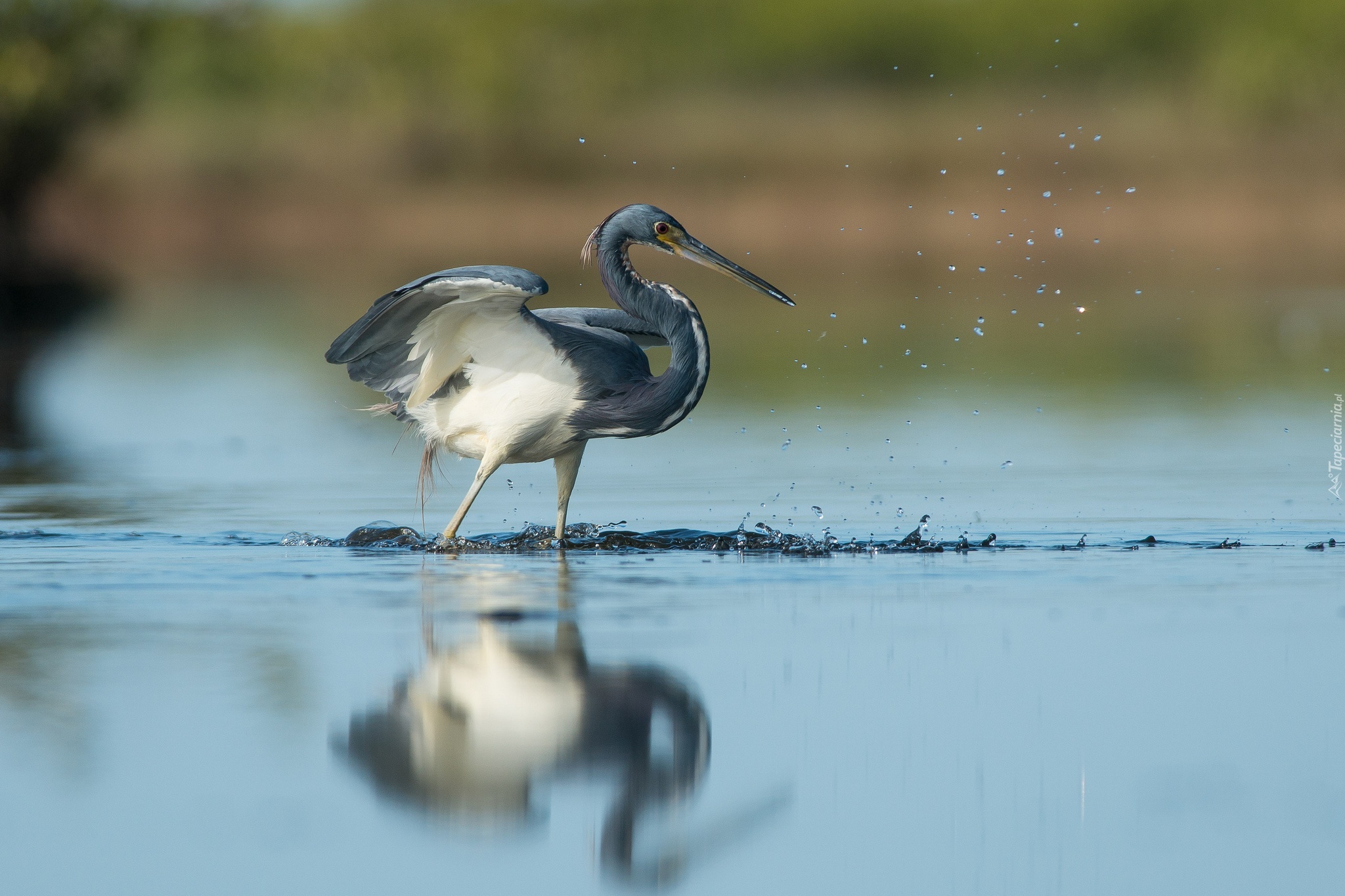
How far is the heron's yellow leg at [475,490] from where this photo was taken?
25.8ft

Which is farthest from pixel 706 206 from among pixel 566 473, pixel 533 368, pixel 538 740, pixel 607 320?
pixel 538 740

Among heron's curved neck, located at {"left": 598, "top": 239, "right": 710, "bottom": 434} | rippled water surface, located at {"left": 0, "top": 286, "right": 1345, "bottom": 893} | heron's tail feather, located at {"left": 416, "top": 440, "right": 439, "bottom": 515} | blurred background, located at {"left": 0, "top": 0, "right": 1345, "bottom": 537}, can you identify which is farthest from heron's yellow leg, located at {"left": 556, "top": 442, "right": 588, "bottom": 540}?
blurred background, located at {"left": 0, "top": 0, "right": 1345, "bottom": 537}

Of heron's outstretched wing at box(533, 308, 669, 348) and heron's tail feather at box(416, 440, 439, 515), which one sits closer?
heron's tail feather at box(416, 440, 439, 515)

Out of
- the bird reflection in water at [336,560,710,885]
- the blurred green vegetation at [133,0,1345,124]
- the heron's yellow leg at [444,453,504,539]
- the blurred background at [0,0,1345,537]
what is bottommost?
the bird reflection in water at [336,560,710,885]

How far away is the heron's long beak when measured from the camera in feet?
27.1

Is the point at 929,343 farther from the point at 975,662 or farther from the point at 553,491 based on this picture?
the point at 975,662

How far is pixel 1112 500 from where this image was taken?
337 inches

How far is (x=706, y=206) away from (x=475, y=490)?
65.3ft

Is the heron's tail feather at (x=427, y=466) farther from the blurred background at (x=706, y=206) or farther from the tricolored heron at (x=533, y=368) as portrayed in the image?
the blurred background at (x=706, y=206)

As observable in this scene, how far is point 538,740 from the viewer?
4.59 meters

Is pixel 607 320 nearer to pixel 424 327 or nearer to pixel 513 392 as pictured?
pixel 513 392

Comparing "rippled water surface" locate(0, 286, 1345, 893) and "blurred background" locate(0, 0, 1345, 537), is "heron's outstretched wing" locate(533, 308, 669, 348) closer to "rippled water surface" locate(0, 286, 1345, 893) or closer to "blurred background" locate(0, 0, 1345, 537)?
"rippled water surface" locate(0, 286, 1345, 893)

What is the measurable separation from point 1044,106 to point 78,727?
2625cm

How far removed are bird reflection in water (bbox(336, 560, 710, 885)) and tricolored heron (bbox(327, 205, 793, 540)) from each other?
2361 millimetres
